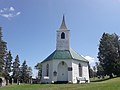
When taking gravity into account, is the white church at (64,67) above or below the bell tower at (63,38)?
below

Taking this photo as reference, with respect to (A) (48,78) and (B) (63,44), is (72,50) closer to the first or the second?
(B) (63,44)

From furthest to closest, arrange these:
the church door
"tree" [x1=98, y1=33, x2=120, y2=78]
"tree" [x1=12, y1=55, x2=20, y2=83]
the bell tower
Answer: "tree" [x1=12, y1=55, x2=20, y2=83]
"tree" [x1=98, y1=33, x2=120, y2=78]
the bell tower
the church door

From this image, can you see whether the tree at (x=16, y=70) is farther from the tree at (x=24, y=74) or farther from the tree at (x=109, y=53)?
the tree at (x=109, y=53)

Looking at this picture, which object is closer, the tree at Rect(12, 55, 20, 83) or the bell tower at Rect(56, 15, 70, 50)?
the bell tower at Rect(56, 15, 70, 50)

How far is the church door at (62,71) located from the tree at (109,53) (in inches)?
641

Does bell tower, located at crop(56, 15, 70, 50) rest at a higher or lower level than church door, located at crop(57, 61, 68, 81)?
higher

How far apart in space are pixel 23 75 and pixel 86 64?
42160 millimetres

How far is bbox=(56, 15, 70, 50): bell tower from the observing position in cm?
5091

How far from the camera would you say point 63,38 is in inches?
2063

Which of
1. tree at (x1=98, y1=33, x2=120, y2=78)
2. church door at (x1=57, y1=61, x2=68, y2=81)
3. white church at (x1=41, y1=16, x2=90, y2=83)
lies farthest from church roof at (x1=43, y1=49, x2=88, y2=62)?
tree at (x1=98, y1=33, x2=120, y2=78)

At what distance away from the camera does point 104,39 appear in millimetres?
63969

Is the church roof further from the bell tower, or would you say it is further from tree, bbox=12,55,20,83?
tree, bbox=12,55,20,83

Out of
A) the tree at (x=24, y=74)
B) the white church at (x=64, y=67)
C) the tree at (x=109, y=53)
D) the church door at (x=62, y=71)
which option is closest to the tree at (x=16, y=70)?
the tree at (x=24, y=74)

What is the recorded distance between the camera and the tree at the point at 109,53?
60.1 meters
